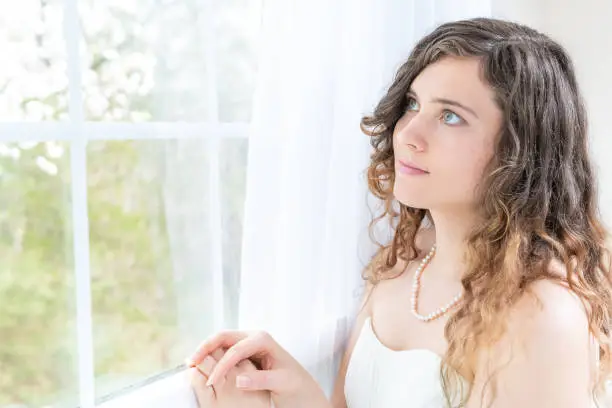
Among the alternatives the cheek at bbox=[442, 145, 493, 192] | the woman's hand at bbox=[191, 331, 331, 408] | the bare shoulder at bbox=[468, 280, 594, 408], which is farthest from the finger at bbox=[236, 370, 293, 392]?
the cheek at bbox=[442, 145, 493, 192]

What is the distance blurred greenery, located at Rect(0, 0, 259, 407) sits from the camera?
120 cm

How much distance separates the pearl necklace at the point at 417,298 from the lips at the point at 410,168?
25cm

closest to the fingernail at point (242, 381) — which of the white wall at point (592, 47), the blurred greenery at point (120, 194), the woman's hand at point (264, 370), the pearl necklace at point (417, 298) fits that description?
the woman's hand at point (264, 370)

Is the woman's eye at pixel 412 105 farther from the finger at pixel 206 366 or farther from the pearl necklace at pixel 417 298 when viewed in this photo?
the finger at pixel 206 366

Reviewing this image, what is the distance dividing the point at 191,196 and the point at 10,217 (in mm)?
341

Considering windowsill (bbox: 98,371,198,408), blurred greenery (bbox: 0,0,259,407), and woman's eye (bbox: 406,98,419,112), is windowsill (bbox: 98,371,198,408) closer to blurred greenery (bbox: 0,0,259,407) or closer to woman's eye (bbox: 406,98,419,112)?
blurred greenery (bbox: 0,0,259,407)

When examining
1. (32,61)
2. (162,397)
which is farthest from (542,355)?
(32,61)

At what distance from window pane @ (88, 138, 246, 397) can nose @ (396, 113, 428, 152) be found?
1.19 feet

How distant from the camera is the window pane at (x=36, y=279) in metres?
1.20

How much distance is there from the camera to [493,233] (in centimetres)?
129

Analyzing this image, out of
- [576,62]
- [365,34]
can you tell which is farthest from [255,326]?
[576,62]

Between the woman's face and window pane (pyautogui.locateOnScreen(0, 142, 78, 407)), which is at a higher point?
the woman's face

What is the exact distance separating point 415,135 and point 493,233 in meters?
0.21

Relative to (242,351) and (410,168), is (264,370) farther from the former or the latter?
(410,168)
